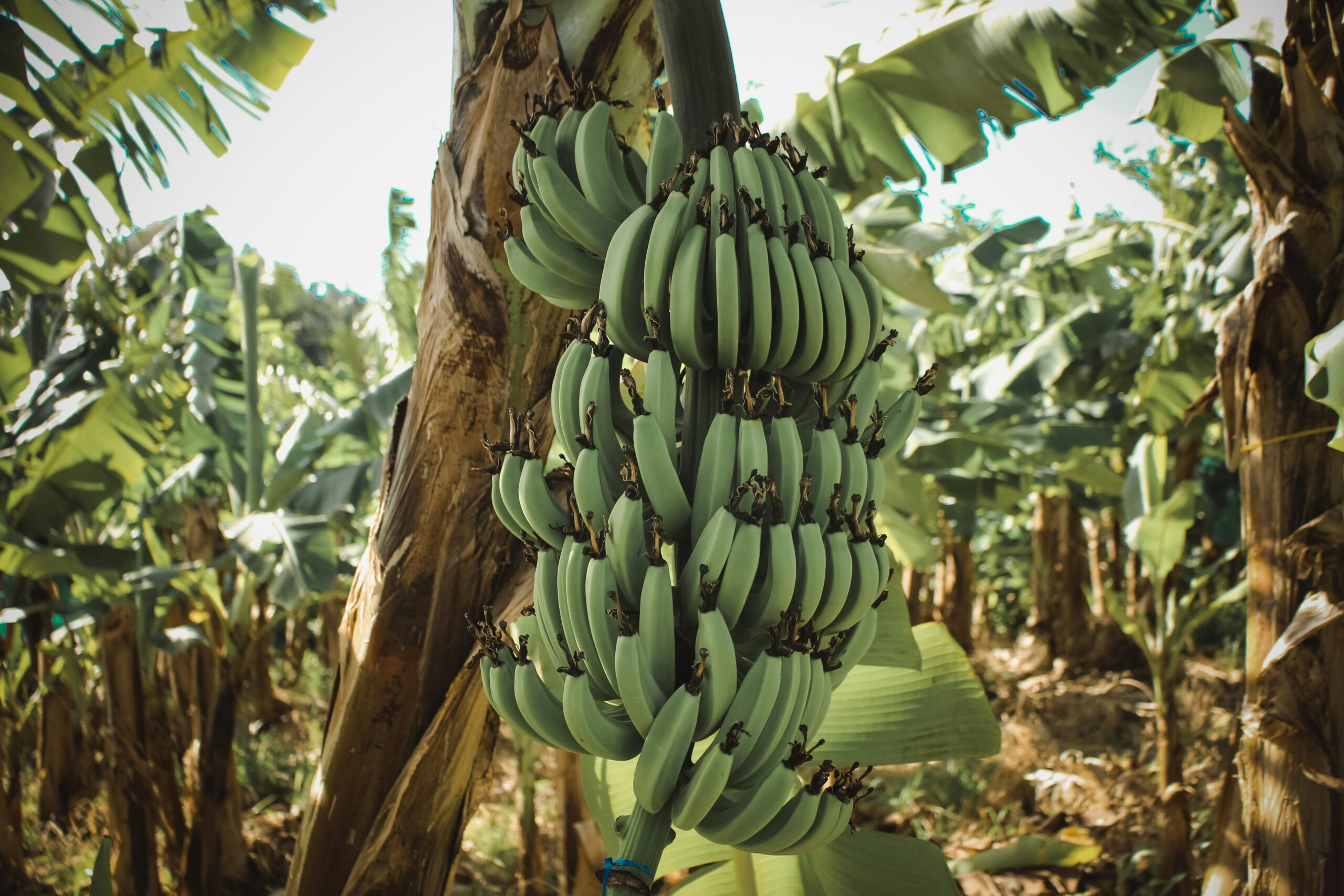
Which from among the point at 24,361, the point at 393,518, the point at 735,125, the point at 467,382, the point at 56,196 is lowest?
the point at 393,518

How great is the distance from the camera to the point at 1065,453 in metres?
3.52

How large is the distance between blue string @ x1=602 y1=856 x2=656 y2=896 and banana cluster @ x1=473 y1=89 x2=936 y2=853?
0.05 metres

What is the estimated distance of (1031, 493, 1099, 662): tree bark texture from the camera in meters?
6.06

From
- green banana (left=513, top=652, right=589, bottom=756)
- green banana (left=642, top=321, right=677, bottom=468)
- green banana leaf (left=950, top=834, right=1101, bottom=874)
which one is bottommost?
green banana leaf (left=950, top=834, right=1101, bottom=874)

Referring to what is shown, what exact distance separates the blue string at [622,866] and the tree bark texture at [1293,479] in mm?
1521

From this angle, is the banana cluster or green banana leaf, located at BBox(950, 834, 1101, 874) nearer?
the banana cluster

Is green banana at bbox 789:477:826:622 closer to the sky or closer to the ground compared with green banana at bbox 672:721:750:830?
closer to the sky

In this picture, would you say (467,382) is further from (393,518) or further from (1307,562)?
(1307,562)

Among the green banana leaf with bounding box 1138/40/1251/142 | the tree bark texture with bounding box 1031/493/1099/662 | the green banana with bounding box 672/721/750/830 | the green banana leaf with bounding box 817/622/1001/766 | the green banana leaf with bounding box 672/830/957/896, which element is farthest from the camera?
the tree bark texture with bounding box 1031/493/1099/662

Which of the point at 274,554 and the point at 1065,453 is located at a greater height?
the point at 1065,453

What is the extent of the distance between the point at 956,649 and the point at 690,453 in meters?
0.88

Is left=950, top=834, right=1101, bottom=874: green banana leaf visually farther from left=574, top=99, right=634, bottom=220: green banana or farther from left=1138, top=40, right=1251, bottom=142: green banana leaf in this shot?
left=574, top=99, right=634, bottom=220: green banana

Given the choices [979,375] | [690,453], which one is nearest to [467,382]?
[690,453]

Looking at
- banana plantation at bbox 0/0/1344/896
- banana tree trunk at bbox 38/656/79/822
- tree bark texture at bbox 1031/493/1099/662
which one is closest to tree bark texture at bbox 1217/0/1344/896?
banana plantation at bbox 0/0/1344/896
